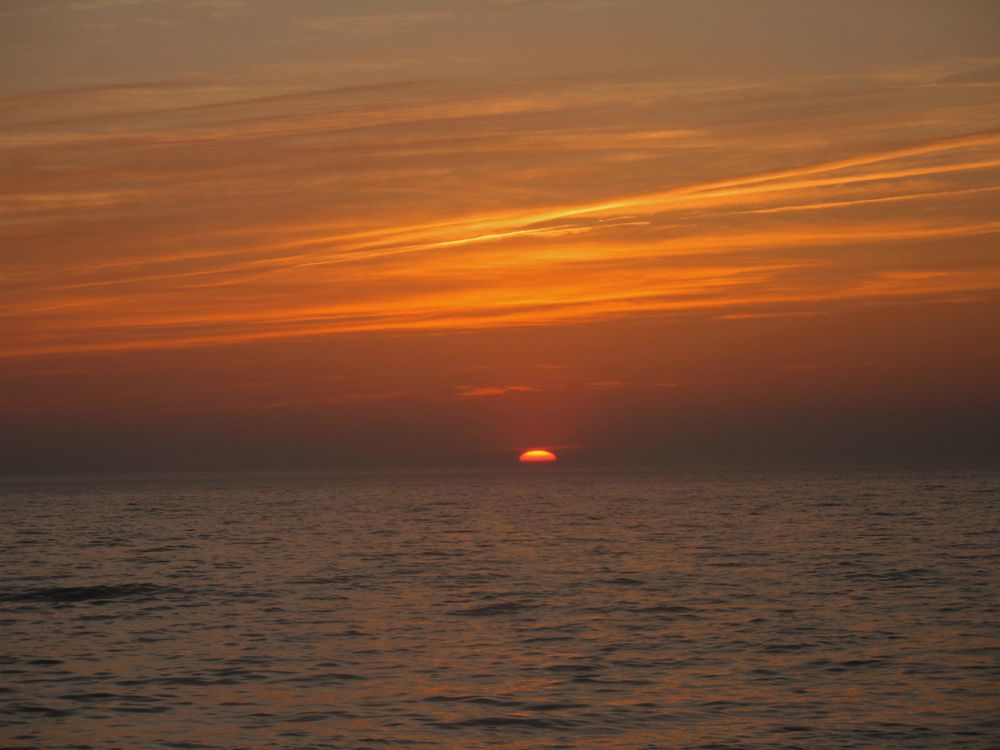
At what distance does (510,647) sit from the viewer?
1028 inches

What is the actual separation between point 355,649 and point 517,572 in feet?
54.9

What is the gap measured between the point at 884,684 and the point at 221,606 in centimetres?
1952

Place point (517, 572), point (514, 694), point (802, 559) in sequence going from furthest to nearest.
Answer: point (802, 559) → point (517, 572) → point (514, 694)

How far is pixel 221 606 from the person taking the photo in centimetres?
3425

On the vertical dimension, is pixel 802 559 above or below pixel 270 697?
above

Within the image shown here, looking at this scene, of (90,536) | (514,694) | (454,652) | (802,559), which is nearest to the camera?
(514,694)

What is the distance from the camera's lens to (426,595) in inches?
1406

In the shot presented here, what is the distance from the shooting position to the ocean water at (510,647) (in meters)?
19.2

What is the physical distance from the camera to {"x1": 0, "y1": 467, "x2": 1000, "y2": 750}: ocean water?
19.2 meters

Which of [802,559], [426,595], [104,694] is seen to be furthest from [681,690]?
[802,559]

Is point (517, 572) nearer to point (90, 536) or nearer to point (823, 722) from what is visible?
point (823, 722)

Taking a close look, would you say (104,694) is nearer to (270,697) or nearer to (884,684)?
(270,697)

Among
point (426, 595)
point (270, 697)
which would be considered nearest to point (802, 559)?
point (426, 595)

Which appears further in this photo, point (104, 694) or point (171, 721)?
point (104, 694)
